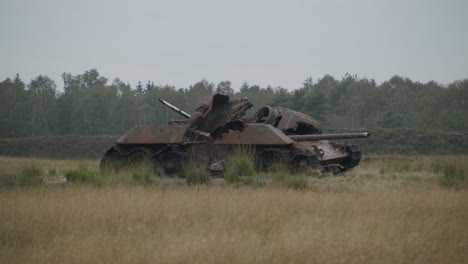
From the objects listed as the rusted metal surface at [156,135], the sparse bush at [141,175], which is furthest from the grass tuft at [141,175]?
the rusted metal surface at [156,135]

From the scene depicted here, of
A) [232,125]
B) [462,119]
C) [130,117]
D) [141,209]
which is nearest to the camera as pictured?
[141,209]

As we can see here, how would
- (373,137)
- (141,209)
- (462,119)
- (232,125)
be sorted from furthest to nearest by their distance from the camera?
(462,119) → (373,137) → (232,125) → (141,209)

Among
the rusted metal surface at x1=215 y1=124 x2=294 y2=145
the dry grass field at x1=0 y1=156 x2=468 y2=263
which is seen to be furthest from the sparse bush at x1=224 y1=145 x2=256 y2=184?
the dry grass field at x1=0 y1=156 x2=468 y2=263

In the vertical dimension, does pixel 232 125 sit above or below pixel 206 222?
above

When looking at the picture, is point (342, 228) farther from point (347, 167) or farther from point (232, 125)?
point (347, 167)

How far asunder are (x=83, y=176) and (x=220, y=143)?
3906 millimetres

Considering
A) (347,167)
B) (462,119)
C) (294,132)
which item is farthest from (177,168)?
(462,119)

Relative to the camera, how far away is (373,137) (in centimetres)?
3978

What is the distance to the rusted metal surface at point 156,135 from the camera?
622 inches

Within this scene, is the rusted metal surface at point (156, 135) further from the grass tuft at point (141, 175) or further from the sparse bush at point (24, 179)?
the sparse bush at point (24, 179)

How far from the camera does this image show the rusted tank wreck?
49.4 ft

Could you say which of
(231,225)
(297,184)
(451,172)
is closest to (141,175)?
(297,184)

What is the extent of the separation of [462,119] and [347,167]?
92.7 feet

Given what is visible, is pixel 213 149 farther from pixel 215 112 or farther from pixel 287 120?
pixel 287 120
